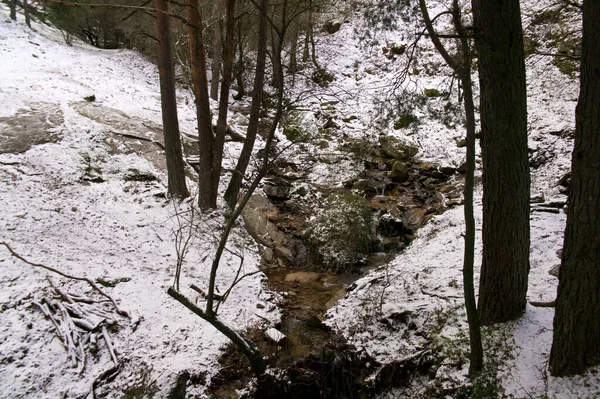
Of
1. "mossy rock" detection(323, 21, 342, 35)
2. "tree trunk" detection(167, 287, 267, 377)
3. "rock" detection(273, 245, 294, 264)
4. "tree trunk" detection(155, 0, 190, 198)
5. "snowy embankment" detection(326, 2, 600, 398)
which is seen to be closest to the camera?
"snowy embankment" detection(326, 2, 600, 398)

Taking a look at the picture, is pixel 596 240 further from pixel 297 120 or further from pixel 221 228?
pixel 297 120

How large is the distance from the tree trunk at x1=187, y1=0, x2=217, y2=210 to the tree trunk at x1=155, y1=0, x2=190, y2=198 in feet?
1.43

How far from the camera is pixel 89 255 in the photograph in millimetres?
5645

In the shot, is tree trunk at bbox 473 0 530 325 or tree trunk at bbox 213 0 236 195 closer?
tree trunk at bbox 473 0 530 325

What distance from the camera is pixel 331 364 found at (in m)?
4.52

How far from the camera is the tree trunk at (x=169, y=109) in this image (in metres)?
7.26

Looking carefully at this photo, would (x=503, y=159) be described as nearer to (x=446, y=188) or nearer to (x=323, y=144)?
(x=446, y=188)

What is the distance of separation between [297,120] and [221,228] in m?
6.82

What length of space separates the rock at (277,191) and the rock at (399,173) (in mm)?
2976

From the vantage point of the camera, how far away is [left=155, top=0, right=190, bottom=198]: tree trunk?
23.8ft

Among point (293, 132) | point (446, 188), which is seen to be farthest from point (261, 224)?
point (293, 132)

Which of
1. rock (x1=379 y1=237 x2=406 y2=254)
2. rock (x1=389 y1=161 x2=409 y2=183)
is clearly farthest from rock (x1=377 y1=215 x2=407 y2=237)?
rock (x1=389 y1=161 x2=409 y2=183)

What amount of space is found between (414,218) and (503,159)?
4.98 m

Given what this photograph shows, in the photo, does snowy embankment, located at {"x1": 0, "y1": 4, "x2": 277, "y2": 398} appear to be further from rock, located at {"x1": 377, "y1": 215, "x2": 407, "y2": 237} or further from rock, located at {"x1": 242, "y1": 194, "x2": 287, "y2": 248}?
rock, located at {"x1": 377, "y1": 215, "x2": 407, "y2": 237}
